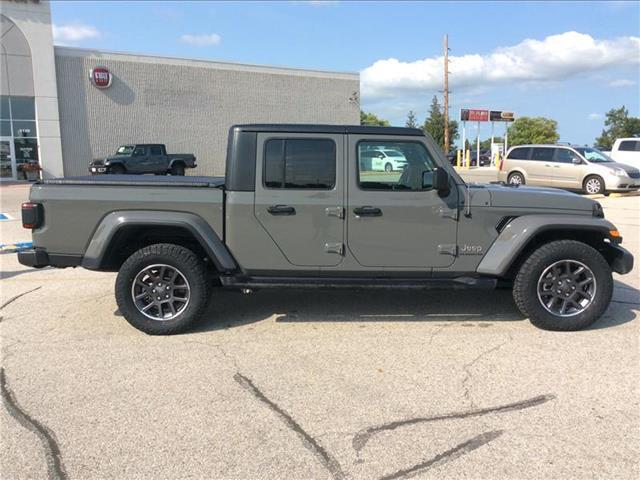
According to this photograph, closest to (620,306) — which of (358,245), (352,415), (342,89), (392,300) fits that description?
(392,300)

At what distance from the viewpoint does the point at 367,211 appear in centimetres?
478

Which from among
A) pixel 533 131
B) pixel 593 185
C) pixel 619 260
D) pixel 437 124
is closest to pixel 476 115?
pixel 437 124

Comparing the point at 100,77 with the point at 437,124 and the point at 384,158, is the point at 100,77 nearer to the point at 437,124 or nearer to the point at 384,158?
the point at 384,158

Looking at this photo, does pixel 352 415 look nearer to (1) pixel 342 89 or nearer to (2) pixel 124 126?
(2) pixel 124 126

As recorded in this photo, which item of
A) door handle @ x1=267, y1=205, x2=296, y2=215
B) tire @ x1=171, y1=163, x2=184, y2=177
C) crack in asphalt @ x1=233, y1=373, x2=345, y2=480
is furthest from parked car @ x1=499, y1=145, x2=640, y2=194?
tire @ x1=171, y1=163, x2=184, y2=177

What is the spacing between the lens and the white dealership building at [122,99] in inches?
1174

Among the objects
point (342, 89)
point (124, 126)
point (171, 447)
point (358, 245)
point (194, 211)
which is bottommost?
point (171, 447)

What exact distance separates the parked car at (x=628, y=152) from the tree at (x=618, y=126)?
80.5 metres

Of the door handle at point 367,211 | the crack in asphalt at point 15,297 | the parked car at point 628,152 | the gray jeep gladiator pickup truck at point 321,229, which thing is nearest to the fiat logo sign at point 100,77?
the parked car at point 628,152

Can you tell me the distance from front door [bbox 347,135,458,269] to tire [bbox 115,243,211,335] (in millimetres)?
1393

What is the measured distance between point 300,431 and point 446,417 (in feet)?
2.96

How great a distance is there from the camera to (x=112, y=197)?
474 cm

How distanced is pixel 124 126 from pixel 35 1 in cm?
786

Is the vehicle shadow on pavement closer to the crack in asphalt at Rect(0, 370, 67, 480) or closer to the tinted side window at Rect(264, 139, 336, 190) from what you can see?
the tinted side window at Rect(264, 139, 336, 190)
